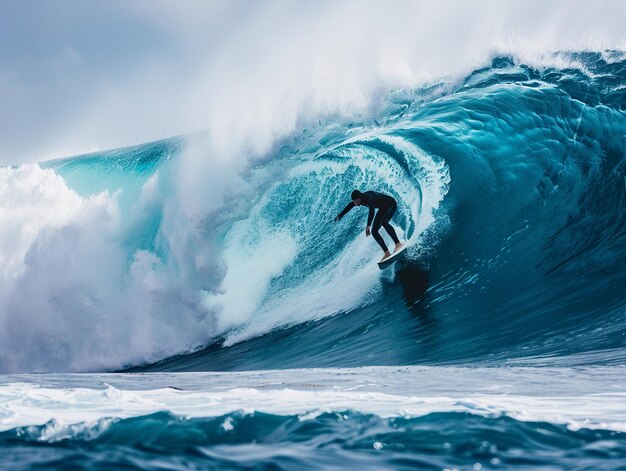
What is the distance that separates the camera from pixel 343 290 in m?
9.89

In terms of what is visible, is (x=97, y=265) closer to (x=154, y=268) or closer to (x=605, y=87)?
(x=154, y=268)

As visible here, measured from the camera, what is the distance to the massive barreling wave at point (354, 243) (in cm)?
810

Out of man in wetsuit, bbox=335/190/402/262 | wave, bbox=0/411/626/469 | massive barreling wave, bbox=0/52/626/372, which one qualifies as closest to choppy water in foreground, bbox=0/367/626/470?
wave, bbox=0/411/626/469

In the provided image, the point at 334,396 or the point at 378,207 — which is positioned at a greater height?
the point at 378,207

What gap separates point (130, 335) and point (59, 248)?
250cm

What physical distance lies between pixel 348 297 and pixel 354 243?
1446 millimetres

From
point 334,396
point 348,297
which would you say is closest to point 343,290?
point 348,297

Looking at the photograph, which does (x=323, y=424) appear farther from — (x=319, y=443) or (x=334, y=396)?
(x=334, y=396)

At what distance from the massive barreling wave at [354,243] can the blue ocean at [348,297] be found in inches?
1.5

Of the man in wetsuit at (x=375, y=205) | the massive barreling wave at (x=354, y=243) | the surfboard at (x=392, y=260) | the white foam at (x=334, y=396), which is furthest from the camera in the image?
the surfboard at (x=392, y=260)

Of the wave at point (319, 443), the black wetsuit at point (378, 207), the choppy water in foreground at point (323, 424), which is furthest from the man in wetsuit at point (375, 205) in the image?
the wave at point (319, 443)

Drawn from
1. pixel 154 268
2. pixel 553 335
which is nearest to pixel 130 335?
pixel 154 268

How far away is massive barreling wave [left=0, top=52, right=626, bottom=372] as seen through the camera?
8102 millimetres

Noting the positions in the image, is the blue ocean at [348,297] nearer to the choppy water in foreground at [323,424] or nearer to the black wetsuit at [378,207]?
the choppy water in foreground at [323,424]
